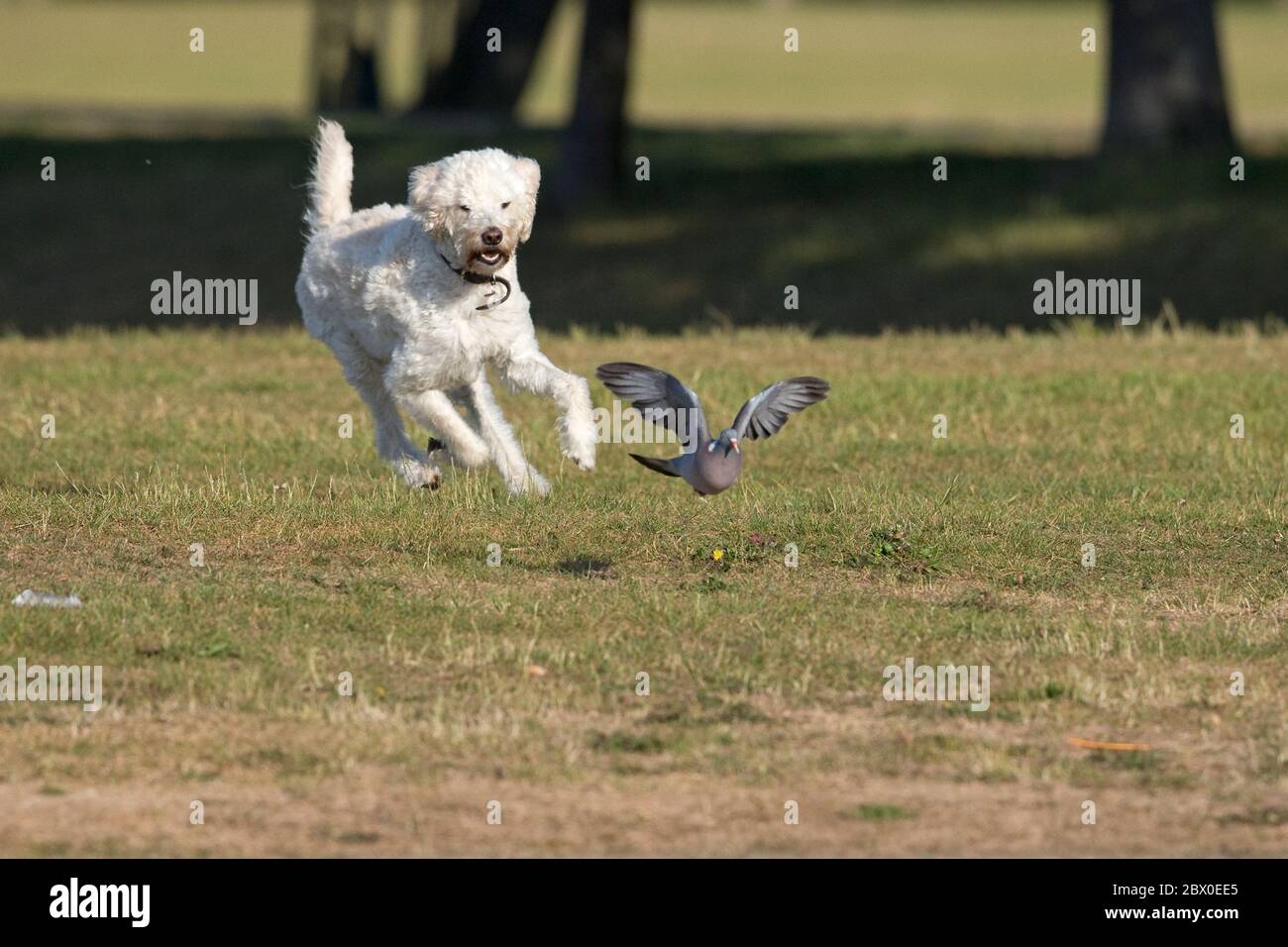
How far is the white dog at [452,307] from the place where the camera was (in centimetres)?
969

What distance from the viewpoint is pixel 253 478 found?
11.2m

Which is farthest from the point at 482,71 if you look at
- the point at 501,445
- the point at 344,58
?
the point at 501,445

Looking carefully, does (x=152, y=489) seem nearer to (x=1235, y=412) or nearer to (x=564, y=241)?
(x=1235, y=412)

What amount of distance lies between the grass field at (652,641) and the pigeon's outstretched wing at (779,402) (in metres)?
0.57

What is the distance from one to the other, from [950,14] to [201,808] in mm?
79844

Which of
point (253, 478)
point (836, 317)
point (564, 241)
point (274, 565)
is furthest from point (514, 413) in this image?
point (564, 241)

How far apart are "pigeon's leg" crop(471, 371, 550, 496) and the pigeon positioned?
1204 millimetres

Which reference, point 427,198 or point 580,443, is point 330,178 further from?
point 580,443

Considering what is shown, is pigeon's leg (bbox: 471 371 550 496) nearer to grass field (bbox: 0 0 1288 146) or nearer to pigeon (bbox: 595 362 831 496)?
pigeon (bbox: 595 362 831 496)

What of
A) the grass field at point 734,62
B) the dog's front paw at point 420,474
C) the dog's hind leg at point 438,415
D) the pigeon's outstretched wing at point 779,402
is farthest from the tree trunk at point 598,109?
the pigeon's outstretched wing at point 779,402

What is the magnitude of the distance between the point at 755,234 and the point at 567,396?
50.8 ft

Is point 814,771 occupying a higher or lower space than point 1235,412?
lower

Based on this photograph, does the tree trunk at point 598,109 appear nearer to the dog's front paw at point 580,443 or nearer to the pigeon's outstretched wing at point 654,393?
the dog's front paw at point 580,443

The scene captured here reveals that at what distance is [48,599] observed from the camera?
8578 mm
